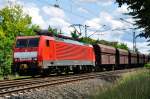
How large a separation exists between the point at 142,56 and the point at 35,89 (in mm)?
62749

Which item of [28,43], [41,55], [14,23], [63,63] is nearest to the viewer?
[41,55]

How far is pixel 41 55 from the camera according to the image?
29.2 metres

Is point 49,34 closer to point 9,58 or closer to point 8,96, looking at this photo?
point 9,58

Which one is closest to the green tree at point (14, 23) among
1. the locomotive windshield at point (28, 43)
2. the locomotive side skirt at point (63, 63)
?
the locomotive side skirt at point (63, 63)

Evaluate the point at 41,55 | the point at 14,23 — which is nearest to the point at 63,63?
the point at 41,55

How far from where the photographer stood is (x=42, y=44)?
29.6m

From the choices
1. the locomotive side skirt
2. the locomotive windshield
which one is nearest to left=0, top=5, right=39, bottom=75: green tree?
the locomotive side skirt

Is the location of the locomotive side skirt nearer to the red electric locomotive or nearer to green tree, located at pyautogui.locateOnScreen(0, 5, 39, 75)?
the red electric locomotive

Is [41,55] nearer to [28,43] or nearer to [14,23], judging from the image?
[28,43]

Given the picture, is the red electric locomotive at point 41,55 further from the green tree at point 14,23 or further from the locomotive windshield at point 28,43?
the green tree at point 14,23

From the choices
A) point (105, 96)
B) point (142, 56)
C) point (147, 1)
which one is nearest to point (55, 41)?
point (147, 1)

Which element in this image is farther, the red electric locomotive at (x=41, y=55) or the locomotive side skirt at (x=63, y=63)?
the locomotive side skirt at (x=63, y=63)

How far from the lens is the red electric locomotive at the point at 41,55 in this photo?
2897 cm

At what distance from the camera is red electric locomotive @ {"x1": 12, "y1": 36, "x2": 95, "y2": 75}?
29.0 meters
